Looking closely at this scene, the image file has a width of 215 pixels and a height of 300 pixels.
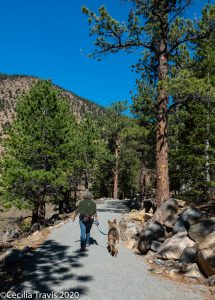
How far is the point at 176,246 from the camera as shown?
9766mm

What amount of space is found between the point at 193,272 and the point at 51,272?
351 cm

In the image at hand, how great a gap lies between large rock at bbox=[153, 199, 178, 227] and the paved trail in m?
1.58

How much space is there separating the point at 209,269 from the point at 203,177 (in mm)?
11396

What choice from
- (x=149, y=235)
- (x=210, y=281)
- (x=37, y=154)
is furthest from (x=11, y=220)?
(x=210, y=281)

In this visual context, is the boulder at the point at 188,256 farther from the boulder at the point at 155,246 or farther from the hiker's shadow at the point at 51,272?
the hiker's shadow at the point at 51,272

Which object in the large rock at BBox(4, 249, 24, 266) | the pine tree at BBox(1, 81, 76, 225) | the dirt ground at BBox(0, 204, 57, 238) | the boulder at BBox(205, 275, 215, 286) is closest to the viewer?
the boulder at BBox(205, 275, 215, 286)

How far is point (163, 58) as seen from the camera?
48.4ft

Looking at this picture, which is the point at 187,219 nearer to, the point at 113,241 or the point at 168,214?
the point at 168,214

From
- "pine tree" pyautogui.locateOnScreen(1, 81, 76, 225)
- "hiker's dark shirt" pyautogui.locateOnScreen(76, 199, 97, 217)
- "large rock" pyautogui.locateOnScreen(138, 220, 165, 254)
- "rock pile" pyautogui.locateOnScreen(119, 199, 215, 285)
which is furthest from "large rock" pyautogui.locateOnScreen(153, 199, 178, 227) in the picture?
"pine tree" pyautogui.locateOnScreen(1, 81, 76, 225)

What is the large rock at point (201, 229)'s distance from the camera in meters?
9.32

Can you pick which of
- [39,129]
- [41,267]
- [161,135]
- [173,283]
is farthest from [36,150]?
[173,283]

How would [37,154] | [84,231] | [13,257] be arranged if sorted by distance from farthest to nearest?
[37,154] < [84,231] < [13,257]

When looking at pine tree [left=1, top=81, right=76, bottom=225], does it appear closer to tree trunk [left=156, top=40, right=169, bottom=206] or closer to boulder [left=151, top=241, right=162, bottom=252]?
tree trunk [left=156, top=40, right=169, bottom=206]

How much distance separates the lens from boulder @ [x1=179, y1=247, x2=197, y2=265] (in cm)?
→ 887
